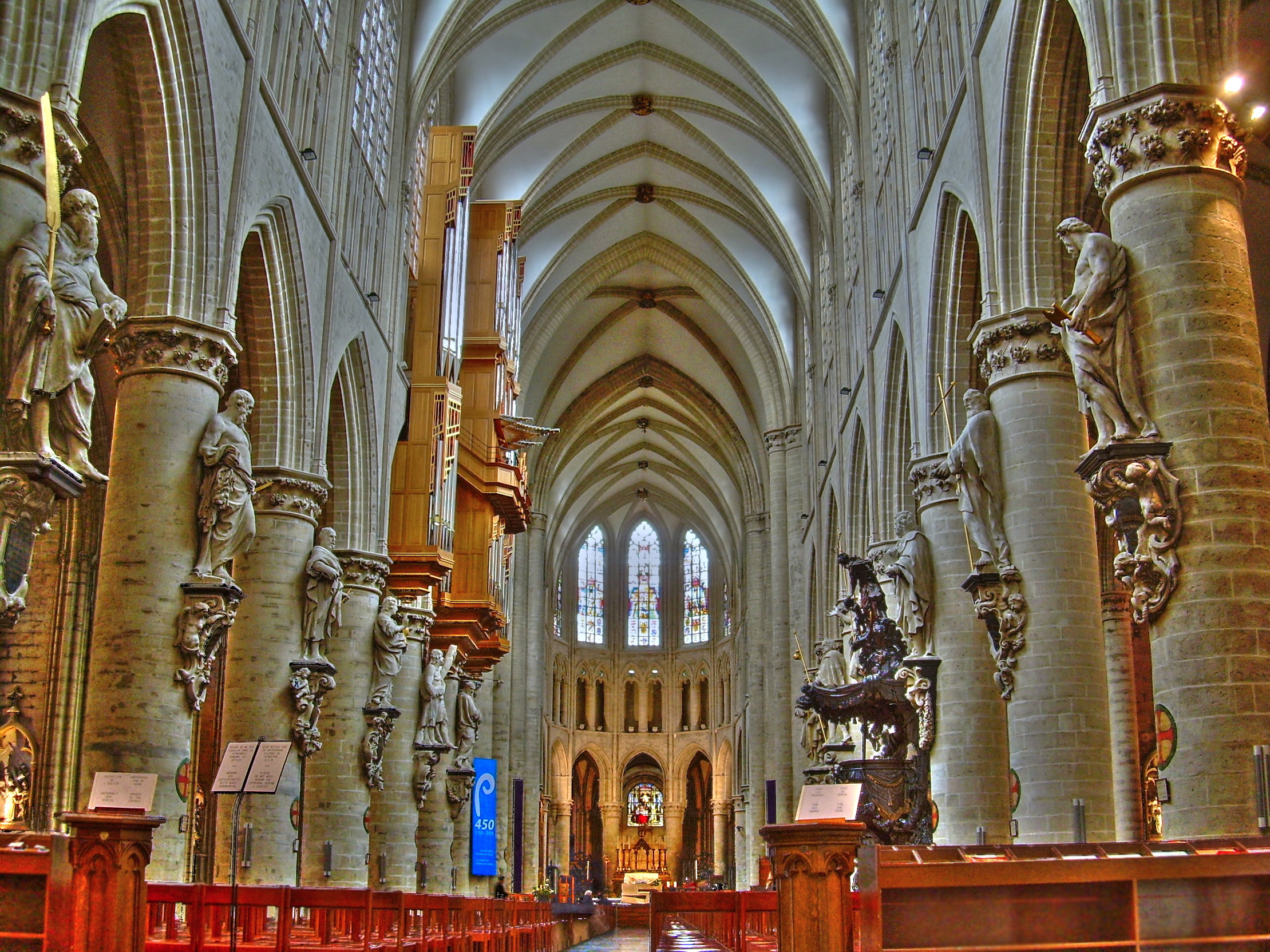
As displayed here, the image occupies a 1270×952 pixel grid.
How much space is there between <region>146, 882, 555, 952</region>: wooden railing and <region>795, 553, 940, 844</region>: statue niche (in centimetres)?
533

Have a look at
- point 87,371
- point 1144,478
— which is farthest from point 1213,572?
point 87,371

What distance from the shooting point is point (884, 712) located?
1683 cm

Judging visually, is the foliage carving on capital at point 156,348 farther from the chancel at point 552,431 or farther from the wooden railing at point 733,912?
the wooden railing at point 733,912

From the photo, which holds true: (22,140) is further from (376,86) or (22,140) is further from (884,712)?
(376,86)

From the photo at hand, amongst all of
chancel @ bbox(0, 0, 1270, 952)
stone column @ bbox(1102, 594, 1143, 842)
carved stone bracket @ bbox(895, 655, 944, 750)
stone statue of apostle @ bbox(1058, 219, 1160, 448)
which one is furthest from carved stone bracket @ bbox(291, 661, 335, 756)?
stone statue of apostle @ bbox(1058, 219, 1160, 448)

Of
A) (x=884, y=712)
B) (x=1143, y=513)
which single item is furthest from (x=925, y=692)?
(x=1143, y=513)

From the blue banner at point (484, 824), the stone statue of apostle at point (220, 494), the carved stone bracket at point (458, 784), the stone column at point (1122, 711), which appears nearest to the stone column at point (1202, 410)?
the stone statue of apostle at point (220, 494)

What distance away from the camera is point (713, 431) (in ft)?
146

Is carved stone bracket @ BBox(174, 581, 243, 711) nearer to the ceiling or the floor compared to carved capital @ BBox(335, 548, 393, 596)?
nearer to the floor

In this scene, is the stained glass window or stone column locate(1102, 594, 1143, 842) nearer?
stone column locate(1102, 594, 1143, 842)

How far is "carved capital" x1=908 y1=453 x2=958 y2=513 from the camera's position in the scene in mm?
15453

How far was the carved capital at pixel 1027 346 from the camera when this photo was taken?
12148 mm

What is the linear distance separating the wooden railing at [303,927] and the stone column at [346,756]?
4.13 meters

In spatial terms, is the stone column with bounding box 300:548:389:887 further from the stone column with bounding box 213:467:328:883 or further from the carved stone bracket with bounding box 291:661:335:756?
the stone column with bounding box 213:467:328:883
